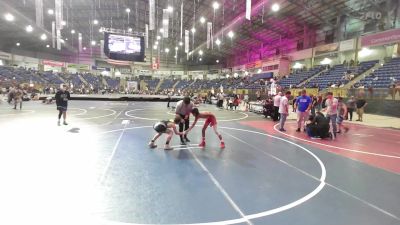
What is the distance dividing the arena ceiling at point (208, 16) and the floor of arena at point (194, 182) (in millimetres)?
24097

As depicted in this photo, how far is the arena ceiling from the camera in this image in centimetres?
2962

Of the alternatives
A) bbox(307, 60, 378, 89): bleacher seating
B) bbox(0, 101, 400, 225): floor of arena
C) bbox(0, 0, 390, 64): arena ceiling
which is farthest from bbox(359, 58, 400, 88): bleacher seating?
bbox(0, 101, 400, 225): floor of arena

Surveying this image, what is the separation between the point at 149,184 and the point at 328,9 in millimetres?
31345

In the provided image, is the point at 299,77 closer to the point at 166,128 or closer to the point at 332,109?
the point at 332,109

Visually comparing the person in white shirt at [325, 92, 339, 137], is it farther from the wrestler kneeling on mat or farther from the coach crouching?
the wrestler kneeling on mat

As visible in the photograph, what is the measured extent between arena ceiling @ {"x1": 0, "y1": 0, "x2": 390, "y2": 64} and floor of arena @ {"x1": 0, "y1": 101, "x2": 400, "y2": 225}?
24.1 meters

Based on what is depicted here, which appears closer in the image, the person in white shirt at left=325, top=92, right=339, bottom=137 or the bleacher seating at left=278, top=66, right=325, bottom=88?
the person in white shirt at left=325, top=92, right=339, bottom=137

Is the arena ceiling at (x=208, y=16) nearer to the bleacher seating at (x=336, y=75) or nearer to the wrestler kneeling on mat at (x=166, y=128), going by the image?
the bleacher seating at (x=336, y=75)

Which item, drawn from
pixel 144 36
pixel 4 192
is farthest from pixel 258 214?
pixel 144 36

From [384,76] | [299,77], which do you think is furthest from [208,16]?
[384,76]

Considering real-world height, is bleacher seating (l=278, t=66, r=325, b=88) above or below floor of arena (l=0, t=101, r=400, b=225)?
above

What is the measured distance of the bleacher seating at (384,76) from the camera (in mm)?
21513

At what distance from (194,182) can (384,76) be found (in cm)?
2362

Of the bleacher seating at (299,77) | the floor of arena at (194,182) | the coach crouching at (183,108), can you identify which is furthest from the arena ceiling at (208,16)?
the floor of arena at (194,182)
